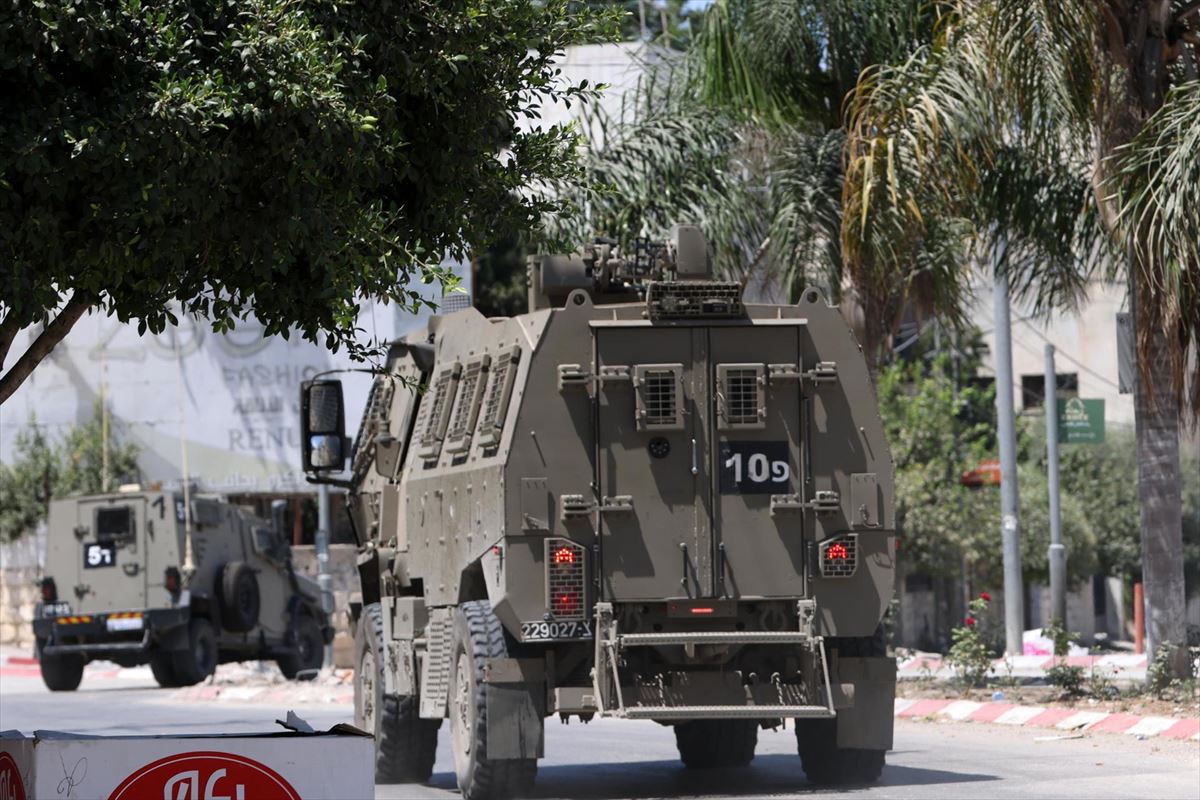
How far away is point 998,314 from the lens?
23.1 metres

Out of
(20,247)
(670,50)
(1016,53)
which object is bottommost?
(20,247)

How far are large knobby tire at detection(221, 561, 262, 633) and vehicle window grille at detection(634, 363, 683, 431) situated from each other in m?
14.3

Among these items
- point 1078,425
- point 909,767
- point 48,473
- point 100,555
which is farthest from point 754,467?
point 48,473

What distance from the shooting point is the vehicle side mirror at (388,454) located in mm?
14383

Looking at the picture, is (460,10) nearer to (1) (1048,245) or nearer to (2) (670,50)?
(1) (1048,245)

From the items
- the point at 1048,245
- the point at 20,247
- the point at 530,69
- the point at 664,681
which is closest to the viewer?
the point at 20,247

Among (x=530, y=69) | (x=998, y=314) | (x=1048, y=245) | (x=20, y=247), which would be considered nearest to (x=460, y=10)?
(x=530, y=69)

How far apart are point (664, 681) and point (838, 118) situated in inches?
363

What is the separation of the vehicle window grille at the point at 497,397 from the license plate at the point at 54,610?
Answer: 566 inches

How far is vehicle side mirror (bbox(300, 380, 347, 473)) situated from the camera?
14062mm

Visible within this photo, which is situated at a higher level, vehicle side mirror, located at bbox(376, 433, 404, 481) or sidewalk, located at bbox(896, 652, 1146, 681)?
vehicle side mirror, located at bbox(376, 433, 404, 481)

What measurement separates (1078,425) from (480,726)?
17.0 meters

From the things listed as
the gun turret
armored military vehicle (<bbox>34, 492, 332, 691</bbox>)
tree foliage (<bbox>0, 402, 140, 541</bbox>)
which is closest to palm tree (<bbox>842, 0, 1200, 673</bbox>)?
the gun turret

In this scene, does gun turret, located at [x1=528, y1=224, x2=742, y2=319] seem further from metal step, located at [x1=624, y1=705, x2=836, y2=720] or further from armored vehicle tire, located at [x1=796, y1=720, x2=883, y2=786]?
armored vehicle tire, located at [x1=796, y1=720, x2=883, y2=786]
